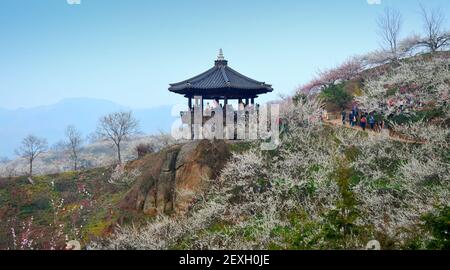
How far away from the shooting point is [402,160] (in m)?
14.3

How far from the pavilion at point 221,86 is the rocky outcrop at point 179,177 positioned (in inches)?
111

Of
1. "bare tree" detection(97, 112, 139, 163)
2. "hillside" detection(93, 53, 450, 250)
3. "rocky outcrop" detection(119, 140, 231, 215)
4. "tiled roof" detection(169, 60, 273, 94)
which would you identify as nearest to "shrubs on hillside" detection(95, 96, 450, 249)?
"hillside" detection(93, 53, 450, 250)

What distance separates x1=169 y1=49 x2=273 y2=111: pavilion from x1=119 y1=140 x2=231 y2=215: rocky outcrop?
9.29 feet

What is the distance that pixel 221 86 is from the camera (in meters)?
18.5

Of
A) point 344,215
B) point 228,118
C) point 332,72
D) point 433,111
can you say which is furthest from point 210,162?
point 332,72

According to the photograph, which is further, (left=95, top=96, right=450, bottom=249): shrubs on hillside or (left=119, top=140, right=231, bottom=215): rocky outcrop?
(left=119, top=140, right=231, bottom=215): rocky outcrop

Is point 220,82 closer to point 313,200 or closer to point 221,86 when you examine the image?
point 221,86

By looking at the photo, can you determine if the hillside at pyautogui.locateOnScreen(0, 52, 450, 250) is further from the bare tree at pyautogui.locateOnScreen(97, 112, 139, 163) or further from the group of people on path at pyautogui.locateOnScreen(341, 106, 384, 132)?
the bare tree at pyautogui.locateOnScreen(97, 112, 139, 163)

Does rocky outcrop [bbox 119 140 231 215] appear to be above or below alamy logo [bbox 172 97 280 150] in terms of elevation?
below

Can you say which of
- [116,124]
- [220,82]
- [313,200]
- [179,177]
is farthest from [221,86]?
[116,124]

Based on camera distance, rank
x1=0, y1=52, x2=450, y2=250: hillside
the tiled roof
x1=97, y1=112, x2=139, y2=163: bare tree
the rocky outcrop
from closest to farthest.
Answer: x1=0, y1=52, x2=450, y2=250: hillside → the rocky outcrop → the tiled roof → x1=97, y1=112, x2=139, y2=163: bare tree

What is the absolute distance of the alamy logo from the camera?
1798 cm

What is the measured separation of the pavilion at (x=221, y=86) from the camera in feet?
61.3
